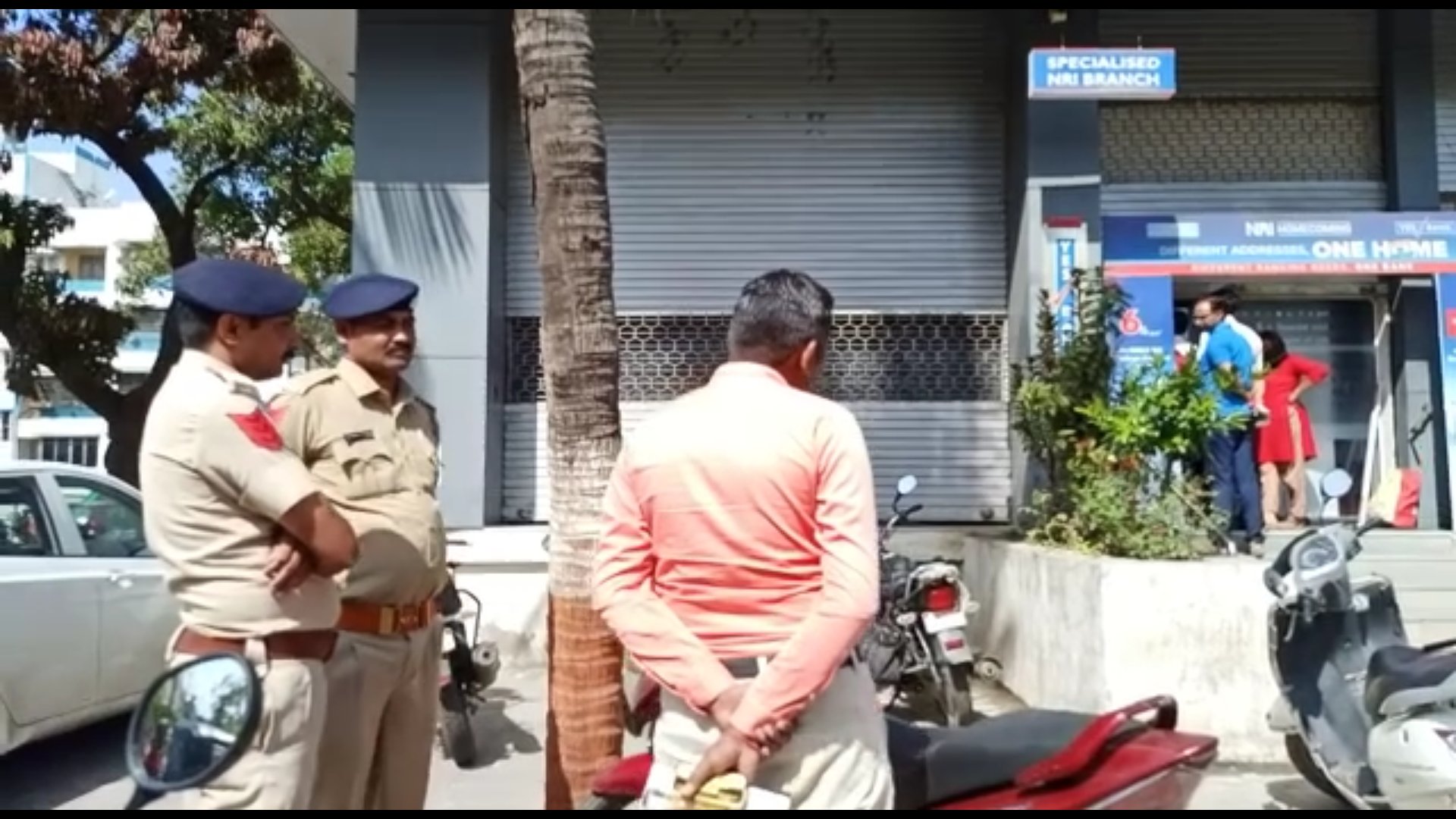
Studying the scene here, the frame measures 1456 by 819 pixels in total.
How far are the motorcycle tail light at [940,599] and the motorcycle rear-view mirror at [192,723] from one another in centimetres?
368

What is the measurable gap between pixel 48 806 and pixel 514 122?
→ 19.0 feet

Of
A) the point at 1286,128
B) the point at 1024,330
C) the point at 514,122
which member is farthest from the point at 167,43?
the point at 1286,128

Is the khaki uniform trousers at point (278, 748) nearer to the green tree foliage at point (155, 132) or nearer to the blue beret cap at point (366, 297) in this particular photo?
the blue beret cap at point (366, 297)

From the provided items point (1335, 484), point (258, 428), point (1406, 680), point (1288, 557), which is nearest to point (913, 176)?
point (1335, 484)

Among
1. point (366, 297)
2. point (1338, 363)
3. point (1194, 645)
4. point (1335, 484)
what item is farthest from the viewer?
point (1338, 363)

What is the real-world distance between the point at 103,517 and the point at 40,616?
2.88ft

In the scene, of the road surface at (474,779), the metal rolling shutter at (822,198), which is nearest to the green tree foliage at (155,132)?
the metal rolling shutter at (822,198)

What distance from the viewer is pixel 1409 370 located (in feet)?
30.3

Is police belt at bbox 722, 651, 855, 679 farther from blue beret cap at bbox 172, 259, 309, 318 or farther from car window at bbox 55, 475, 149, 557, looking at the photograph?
car window at bbox 55, 475, 149, 557

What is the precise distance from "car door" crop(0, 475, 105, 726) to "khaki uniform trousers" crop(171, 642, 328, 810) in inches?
123

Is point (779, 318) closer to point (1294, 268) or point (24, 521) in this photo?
point (24, 521)

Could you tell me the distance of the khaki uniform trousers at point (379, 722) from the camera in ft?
10.1

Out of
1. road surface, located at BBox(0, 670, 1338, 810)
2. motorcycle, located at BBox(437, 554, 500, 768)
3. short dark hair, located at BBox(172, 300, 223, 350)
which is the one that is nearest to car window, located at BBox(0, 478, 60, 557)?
road surface, located at BBox(0, 670, 1338, 810)

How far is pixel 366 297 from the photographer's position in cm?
340
